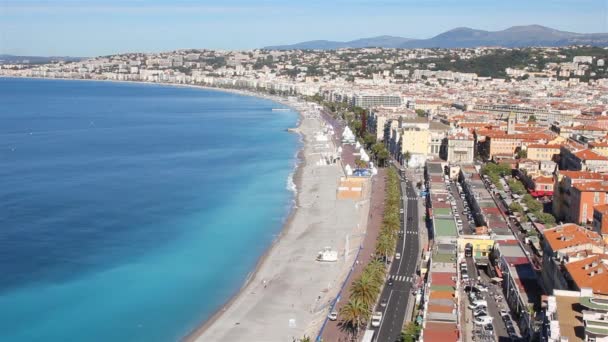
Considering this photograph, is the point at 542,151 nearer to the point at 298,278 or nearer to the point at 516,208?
the point at 516,208

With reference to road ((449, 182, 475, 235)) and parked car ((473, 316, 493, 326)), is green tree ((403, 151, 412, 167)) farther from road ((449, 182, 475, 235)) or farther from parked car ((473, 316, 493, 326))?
parked car ((473, 316, 493, 326))

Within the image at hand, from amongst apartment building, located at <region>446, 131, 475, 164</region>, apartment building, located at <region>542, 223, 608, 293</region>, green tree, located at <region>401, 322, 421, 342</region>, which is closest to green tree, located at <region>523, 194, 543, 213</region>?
apartment building, located at <region>542, 223, 608, 293</region>

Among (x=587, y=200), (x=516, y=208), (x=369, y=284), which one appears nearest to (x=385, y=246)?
(x=369, y=284)

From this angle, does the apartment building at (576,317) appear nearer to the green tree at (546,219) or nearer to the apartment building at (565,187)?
the green tree at (546,219)

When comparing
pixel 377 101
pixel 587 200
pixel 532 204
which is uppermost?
pixel 587 200

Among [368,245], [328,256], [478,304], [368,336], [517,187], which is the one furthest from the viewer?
[517,187]

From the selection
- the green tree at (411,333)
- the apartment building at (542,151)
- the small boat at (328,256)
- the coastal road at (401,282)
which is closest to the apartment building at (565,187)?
the coastal road at (401,282)

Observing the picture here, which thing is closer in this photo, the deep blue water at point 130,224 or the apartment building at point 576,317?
the apartment building at point 576,317
